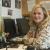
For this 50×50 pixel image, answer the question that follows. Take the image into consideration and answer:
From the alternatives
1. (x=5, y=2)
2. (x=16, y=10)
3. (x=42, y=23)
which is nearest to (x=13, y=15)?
(x=16, y=10)

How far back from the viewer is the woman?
1768mm

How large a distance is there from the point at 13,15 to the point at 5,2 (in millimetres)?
363

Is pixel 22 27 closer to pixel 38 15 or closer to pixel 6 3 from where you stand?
pixel 6 3

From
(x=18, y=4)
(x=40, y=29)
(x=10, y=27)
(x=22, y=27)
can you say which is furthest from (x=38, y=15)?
(x=18, y=4)

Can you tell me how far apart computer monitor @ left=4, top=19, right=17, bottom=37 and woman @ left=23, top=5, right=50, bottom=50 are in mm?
628

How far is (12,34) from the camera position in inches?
100

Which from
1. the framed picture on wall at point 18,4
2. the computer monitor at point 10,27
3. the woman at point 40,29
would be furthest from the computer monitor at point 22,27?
the woman at point 40,29

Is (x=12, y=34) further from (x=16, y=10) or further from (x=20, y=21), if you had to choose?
(x=16, y=10)

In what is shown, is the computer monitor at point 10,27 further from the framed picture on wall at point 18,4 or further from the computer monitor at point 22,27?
the framed picture on wall at point 18,4

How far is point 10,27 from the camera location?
2549mm

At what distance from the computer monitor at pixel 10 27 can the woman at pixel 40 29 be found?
0.63 meters

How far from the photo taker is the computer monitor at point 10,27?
8.16ft

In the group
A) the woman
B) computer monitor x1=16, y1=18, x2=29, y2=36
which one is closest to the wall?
computer monitor x1=16, y1=18, x2=29, y2=36

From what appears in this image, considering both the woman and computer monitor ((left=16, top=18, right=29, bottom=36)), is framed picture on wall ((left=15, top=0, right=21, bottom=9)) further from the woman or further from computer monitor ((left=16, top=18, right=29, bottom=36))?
the woman
